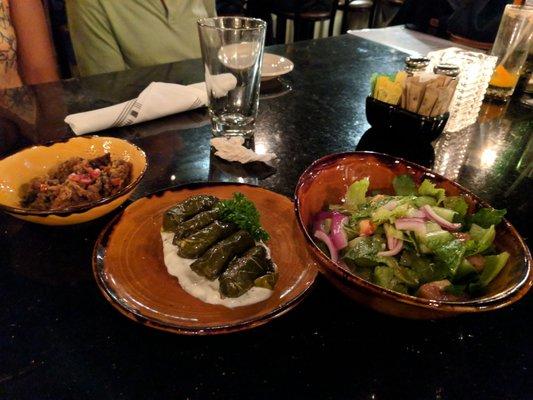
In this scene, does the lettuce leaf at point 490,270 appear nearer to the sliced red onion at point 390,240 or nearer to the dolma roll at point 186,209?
the sliced red onion at point 390,240

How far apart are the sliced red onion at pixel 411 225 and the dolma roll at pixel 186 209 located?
0.38 m

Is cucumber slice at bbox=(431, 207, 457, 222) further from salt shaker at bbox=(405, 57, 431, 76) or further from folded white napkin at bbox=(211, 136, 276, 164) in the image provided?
salt shaker at bbox=(405, 57, 431, 76)

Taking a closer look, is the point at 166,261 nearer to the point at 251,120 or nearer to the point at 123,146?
the point at 123,146

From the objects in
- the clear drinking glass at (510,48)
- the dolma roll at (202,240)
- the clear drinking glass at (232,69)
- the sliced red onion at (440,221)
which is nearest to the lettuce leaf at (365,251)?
the sliced red onion at (440,221)

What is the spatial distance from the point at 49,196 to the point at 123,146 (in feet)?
0.71

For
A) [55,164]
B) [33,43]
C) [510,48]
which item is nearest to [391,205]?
[55,164]

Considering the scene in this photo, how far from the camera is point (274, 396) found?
0.60 metres

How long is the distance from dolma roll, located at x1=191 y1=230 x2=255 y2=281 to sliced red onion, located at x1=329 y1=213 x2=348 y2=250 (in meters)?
0.16

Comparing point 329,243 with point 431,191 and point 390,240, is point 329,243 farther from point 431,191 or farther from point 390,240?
point 431,191

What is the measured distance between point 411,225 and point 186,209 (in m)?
0.43

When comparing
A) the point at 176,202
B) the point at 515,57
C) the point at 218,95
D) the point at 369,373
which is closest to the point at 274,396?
the point at 369,373

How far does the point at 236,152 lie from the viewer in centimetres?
119

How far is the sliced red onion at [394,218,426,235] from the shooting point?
2.31ft

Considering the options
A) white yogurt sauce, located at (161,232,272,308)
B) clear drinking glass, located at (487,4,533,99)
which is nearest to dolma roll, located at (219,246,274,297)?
white yogurt sauce, located at (161,232,272,308)
